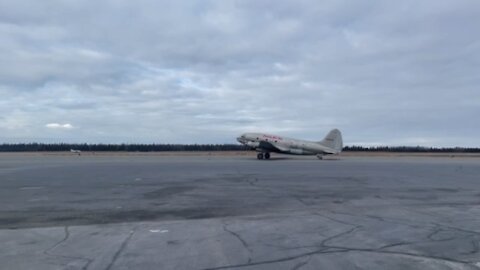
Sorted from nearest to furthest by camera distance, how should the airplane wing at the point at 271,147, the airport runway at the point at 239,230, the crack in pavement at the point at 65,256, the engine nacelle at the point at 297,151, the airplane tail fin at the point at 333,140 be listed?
the crack in pavement at the point at 65,256, the airport runway at the point at 239,230, the airplane wing at the point at 271,147, the engine nacelle at the point at 297,151, the airplane tail fin at the point at 333,140

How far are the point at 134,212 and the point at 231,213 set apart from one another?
2.55 meters

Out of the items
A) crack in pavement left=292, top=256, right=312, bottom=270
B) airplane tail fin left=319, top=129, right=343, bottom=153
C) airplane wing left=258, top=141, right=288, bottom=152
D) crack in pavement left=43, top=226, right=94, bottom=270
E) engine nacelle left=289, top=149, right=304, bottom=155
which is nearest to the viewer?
crack in pavement left=292, top=256, right=312, bottom=270

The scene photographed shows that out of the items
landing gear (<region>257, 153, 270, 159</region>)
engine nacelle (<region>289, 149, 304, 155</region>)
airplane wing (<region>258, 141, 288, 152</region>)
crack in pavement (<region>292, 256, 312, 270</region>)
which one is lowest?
crack in pavement (<region>292, 256, 312, 270</region>)

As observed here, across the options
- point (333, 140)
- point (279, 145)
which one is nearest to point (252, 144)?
point (279, 145)

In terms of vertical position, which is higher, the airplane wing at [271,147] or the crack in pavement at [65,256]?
the airplane wing at [271,147]

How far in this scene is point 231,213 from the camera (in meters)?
12.9

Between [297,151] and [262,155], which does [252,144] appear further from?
[297,151]

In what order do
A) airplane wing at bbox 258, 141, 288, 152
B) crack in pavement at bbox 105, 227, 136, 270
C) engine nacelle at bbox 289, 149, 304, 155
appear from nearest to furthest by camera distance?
1. crack in pavement at bbox 105, 227, 136, 270
2. airplane wing at bbox 258, 141, 288, 152
3. engine nacelle at bbox 289, 149, 304, 155

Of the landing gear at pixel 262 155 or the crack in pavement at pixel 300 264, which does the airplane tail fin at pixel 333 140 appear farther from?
the crack in pavement at pixel 300 264

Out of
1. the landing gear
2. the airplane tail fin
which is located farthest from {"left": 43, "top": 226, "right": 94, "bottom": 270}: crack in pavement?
the airplane tail fin

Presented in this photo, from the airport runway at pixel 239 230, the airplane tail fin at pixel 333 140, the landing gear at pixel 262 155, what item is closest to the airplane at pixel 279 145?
the landing gear at pixel 262 155

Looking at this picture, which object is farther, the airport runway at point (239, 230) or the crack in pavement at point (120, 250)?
the airport runway at point (239, 230)

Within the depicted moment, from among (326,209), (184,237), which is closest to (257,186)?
(326,209)

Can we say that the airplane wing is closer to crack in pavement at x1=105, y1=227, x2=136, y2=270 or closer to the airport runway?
the airport runway
